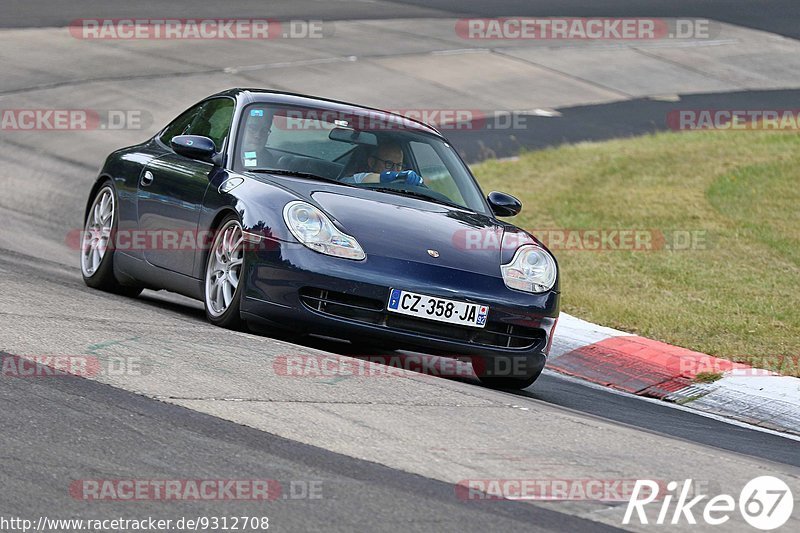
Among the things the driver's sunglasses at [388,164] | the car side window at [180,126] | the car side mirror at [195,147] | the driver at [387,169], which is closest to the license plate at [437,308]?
the driver at [387,169]

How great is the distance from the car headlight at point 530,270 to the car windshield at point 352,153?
2.69 feet

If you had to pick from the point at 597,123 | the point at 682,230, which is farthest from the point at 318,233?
the point at 597,123

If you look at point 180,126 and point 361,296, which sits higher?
point 180,126

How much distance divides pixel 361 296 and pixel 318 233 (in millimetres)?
409

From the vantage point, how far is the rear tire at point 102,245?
9.21 meters

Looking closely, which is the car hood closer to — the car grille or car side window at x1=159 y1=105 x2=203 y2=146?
the car grille

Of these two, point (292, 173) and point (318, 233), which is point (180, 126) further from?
point (318, 233)

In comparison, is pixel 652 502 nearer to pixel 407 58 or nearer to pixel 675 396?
pixel 675 396

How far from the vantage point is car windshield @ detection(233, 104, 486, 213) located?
26.7ft

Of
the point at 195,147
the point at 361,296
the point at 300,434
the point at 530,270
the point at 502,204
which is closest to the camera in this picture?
the point at 300,434

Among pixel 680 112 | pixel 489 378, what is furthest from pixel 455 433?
pixel 680 112

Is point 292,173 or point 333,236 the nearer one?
point 333,236

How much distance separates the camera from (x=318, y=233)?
23.7 ft

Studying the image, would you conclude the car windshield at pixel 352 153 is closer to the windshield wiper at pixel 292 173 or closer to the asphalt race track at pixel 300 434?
the windshield wiper at pixel 292 173
